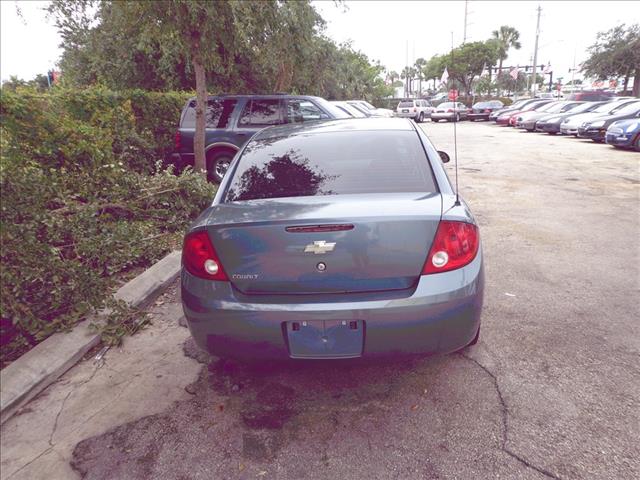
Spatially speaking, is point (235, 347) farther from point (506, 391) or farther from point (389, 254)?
point (506, 391)

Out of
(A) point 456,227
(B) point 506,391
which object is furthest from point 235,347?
(B) point 506,391

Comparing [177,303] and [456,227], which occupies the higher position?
[456,227]

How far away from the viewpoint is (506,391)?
2.65 metres

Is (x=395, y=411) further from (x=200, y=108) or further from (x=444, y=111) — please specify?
(x=444, y=111)

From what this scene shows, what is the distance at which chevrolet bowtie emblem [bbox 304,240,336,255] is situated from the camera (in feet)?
7.41

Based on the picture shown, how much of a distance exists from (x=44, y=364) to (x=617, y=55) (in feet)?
141

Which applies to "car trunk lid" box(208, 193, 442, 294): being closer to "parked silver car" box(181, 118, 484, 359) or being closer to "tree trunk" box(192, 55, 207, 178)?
"parked silver car" box(181, 118, 484, 359)

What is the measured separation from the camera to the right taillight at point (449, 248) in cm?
230

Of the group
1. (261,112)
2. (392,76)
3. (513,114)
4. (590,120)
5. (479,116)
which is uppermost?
(392,76)

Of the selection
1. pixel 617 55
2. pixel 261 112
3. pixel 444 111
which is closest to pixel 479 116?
pixel 444 111

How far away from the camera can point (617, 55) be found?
3456cm

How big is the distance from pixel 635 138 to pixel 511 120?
1335 centimetres

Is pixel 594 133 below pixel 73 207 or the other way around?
below

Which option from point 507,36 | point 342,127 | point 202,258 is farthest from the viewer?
point 507,36
